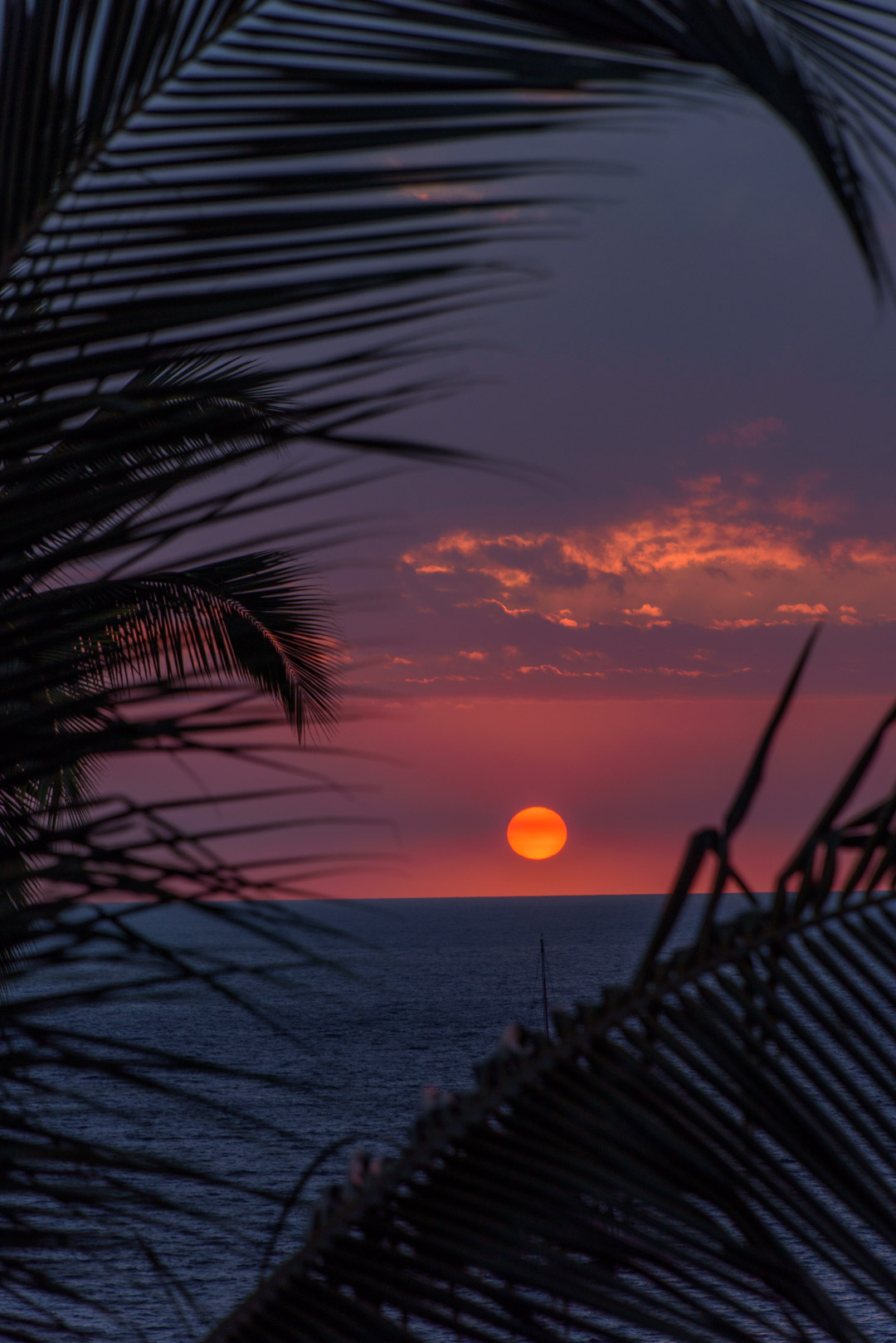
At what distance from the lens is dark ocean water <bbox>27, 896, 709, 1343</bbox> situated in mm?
12484

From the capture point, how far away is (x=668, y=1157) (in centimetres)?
131

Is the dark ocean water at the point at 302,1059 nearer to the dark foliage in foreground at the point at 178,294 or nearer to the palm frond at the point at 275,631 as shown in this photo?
the dark foliage in foreground at the point at 178,294

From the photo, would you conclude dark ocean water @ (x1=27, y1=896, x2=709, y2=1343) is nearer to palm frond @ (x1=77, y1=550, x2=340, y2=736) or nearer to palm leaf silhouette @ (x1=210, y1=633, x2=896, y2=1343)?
palm leaf silhouette @ (x1=210, y1=633, x2=896, y2=1343)

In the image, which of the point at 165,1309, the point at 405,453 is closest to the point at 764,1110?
the point at 405,453

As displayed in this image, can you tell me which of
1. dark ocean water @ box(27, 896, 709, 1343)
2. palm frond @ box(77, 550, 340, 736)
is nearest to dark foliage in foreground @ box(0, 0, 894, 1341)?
dark ocean water @ box(27, 896, 709, 1343)

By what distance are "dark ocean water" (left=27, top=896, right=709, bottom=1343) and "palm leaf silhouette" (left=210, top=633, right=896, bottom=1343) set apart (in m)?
0.20

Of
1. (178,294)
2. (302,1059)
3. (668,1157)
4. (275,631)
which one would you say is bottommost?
(668,1157)

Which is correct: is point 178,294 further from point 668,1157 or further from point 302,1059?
point 302,1059

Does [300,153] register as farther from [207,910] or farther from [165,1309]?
[165,1309]

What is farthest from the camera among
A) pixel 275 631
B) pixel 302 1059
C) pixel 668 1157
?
pixel 302 1059

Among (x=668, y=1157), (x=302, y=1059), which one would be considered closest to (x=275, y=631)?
(x=668, y=1157)

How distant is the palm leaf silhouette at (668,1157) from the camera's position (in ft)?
4.16

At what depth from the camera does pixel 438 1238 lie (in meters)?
1.37

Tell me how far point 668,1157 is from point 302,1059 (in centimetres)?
6972
